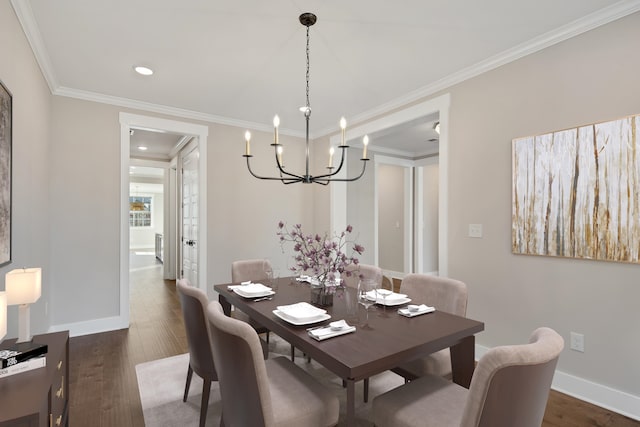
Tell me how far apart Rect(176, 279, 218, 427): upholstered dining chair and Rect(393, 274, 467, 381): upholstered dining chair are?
3.59ft

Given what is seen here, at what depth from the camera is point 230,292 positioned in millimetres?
2311

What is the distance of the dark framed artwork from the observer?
1795 millimetres

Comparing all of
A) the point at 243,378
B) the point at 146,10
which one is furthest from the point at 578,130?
the point at 146,10

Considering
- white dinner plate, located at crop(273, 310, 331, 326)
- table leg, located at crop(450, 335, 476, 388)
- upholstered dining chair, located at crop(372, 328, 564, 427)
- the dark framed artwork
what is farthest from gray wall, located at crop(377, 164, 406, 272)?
the dark framed artwork

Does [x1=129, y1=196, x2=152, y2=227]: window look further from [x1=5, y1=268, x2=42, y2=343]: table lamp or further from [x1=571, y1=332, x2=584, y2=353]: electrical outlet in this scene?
[x1=571, y1=332, x2=584, y2=353]: electrical outlet

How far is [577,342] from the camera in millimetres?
2223

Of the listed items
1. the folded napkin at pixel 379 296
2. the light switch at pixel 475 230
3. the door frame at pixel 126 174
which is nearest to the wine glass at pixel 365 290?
the folded napkin at pixel 379 296

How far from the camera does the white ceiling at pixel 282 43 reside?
2025 mm

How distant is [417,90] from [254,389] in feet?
10.1

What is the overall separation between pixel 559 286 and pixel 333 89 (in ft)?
8.61

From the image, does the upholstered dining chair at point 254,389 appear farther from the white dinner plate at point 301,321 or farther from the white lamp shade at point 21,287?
the white lamp shade at point 21,287

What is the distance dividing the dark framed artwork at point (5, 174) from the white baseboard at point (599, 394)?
3709 millimetres

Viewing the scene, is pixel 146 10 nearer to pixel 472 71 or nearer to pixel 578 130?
pixel 472 71

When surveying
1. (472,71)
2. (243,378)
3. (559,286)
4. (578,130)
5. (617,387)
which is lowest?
(617,387)
